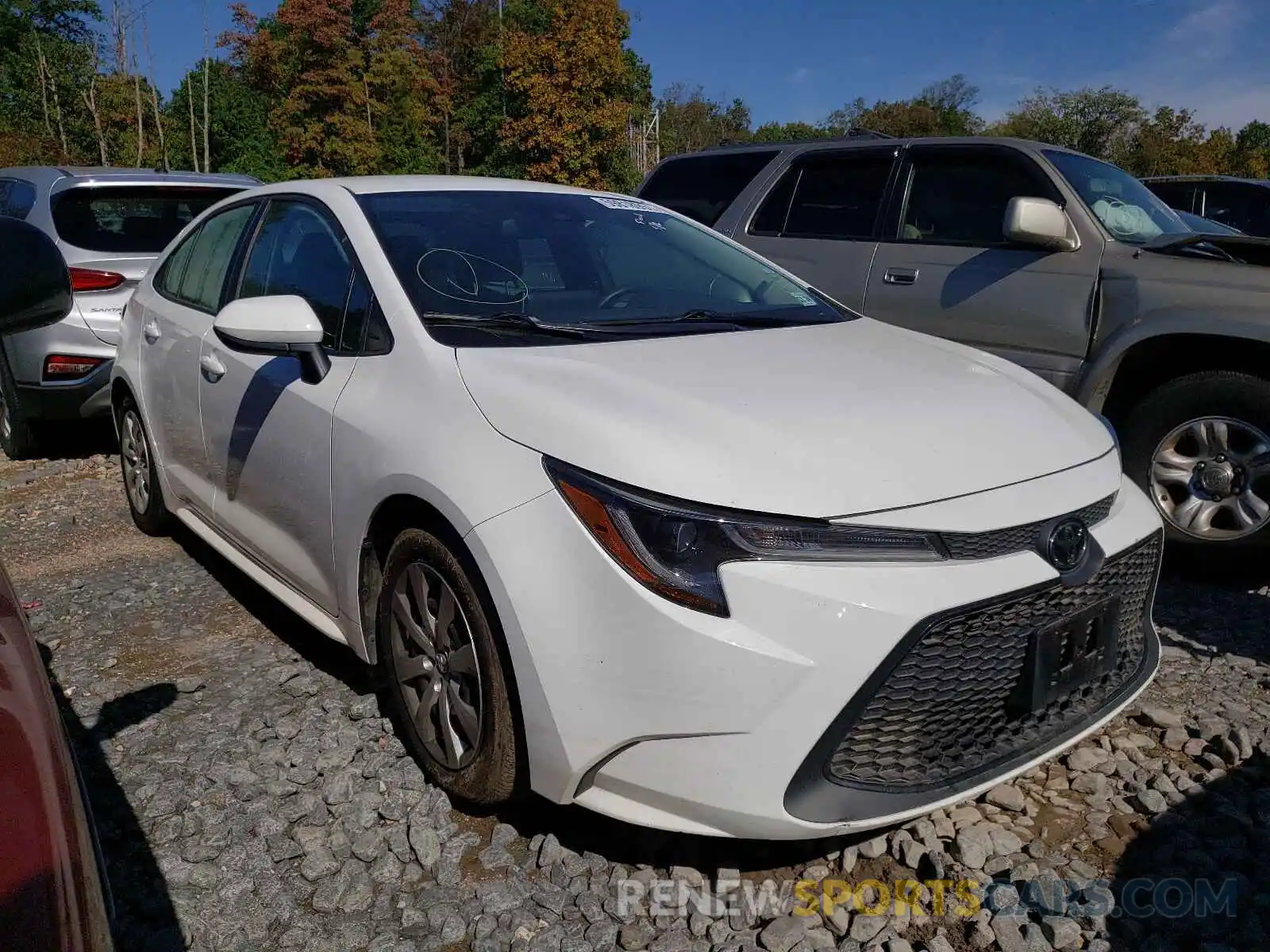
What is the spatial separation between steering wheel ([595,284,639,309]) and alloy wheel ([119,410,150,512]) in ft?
7.87

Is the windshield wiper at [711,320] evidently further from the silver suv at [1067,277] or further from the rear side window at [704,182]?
the rear side window at [704,182]

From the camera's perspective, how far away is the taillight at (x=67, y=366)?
5418 millimetres

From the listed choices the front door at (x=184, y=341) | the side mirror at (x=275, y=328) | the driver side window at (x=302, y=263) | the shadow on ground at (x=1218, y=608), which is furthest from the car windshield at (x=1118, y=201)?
the front door at (x=184, y=341)

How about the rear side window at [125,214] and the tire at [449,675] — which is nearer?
the tire at [449,675]

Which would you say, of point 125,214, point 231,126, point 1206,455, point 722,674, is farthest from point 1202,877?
point 231,126

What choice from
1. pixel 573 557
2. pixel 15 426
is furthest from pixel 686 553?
pixel 15 426

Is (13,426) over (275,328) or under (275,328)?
under

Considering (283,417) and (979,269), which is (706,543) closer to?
(283,417)

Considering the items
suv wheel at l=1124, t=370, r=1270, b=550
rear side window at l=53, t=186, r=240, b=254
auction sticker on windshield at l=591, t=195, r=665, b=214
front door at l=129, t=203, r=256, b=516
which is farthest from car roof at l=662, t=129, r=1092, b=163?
front door at l=129, t=203, r=256, b=516

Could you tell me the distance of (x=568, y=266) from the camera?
10.2 ft

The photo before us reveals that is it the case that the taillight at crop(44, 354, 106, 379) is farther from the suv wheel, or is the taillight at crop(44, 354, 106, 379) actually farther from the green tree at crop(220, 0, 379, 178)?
the green tree at crop(220, 0, 379, 178)

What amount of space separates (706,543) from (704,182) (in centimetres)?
456

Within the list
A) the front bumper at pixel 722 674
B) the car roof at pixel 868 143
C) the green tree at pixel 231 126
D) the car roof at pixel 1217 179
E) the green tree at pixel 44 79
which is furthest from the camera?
the green tree at pixel 231 126

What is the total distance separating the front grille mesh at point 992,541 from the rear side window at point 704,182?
398 centimetres
